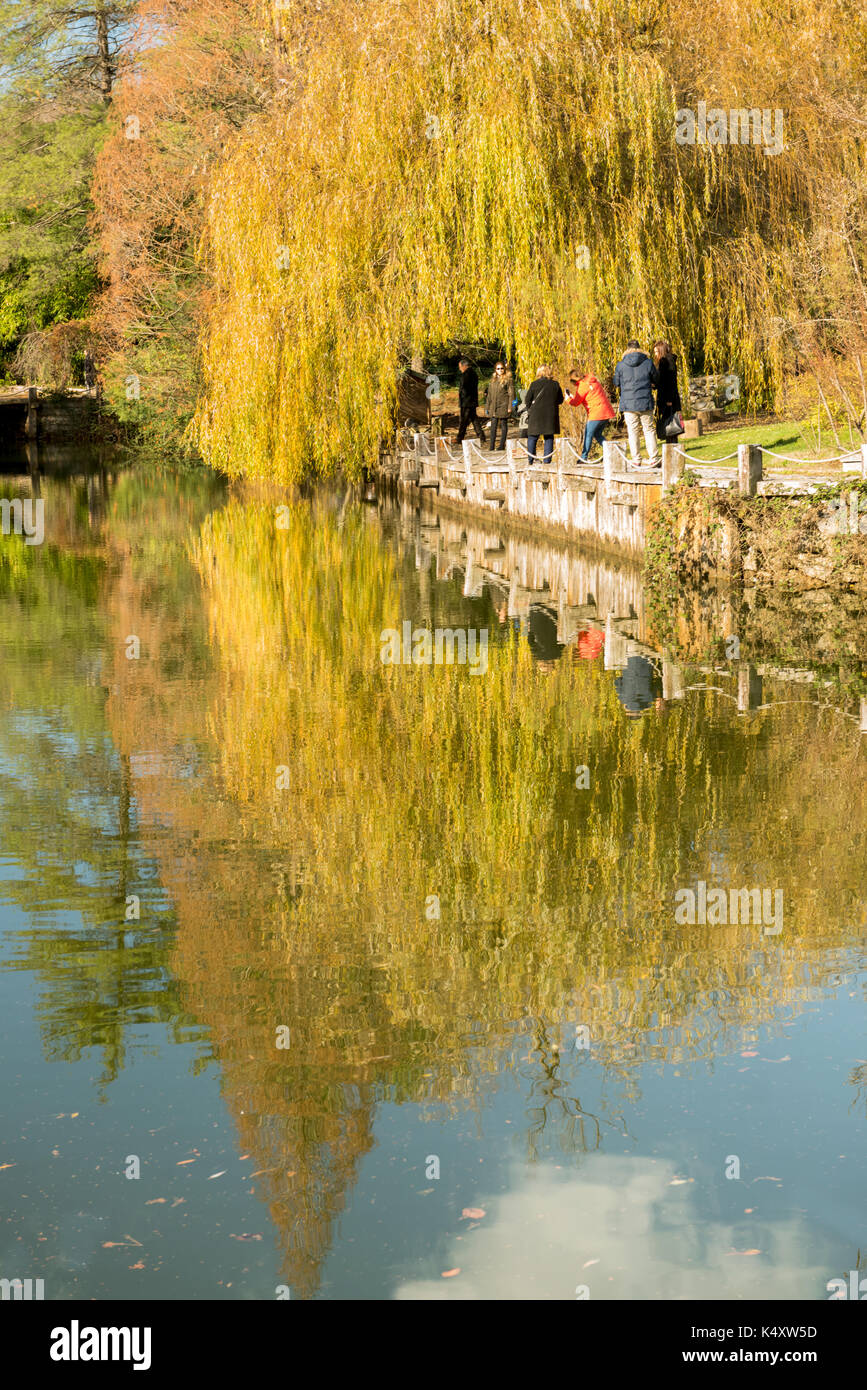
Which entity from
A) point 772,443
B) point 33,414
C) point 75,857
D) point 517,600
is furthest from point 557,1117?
point 33,414

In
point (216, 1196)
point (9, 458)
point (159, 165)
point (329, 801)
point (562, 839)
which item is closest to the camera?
point (216, 1196)

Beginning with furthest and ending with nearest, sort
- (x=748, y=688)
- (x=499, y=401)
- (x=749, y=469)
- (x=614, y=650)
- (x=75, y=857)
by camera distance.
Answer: (x=499, y=401), (x=749, y=469), (x=614, y=650), (x=748, y=688), (x=75, y=857)

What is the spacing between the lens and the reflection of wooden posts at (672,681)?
42.9 ft

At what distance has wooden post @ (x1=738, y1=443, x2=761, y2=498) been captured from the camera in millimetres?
18406

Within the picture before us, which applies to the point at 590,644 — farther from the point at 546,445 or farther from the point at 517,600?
the point at 546,445

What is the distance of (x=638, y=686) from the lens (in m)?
13.4

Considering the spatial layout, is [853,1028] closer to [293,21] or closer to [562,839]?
[562,839]

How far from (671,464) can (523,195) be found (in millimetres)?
6188

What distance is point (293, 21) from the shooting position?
32594mm

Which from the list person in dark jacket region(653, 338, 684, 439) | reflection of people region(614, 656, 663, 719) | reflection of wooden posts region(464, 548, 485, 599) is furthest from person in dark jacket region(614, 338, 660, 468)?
reflection of people region(614, 656, 663, 719)

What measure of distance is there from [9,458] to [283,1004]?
51.6 m

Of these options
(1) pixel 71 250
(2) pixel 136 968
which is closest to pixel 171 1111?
(2) pixel 136 968

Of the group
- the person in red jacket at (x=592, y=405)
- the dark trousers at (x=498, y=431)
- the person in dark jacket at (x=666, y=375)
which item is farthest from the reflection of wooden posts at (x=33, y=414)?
the person in dark jacket at (x=666, y=375)

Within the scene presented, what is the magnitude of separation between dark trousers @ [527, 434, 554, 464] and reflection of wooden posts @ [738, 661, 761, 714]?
1137 cm
